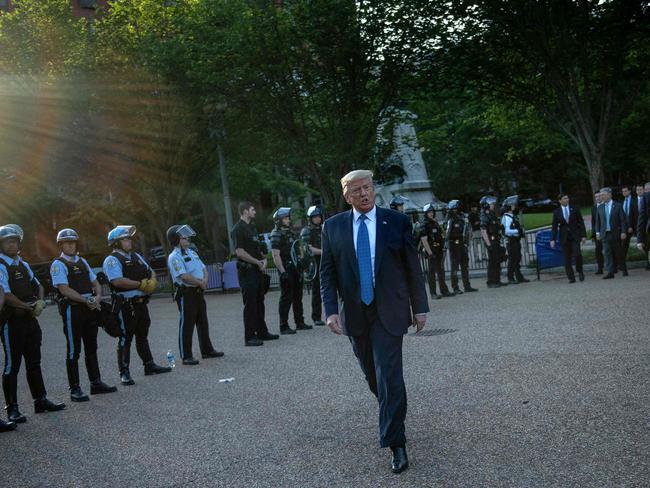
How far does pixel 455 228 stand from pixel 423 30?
23.1 feet

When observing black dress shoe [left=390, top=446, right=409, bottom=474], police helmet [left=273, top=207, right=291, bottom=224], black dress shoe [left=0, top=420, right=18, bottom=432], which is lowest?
black dress shoe [left=0, top=420, right=18, bottom=432]

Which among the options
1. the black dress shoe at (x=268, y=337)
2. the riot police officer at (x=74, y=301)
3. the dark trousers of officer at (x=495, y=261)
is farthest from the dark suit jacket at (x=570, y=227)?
the riot police officer at (x=74, y=301)

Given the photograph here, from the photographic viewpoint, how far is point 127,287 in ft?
32.0

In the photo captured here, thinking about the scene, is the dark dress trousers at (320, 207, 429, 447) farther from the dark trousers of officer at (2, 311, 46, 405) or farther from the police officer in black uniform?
the police officer in black uniform

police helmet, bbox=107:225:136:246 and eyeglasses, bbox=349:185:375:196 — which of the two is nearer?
eyeglasses, bbox=349:185:375:196

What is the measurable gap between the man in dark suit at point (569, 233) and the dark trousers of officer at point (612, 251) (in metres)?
0.47

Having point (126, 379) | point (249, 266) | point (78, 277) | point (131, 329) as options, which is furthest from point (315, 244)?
point (78, 277)

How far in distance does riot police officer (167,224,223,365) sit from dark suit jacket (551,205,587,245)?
891 centimetres

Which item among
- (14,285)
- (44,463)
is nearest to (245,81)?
(14,285)

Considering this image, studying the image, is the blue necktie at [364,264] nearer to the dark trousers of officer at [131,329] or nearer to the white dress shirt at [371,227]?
the white dress shirt at [371,227]

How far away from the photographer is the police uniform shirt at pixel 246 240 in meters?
12.2

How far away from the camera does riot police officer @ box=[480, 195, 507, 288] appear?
1786 centimetres

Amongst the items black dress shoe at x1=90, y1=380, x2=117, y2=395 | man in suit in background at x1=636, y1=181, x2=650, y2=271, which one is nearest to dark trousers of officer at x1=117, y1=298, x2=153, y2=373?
black dress shoe at x1=90, y1=380, x2=117, y2=395

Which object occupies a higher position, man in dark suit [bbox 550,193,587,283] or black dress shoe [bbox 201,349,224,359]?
man in dark suit [bbox 550,193,587,283]
